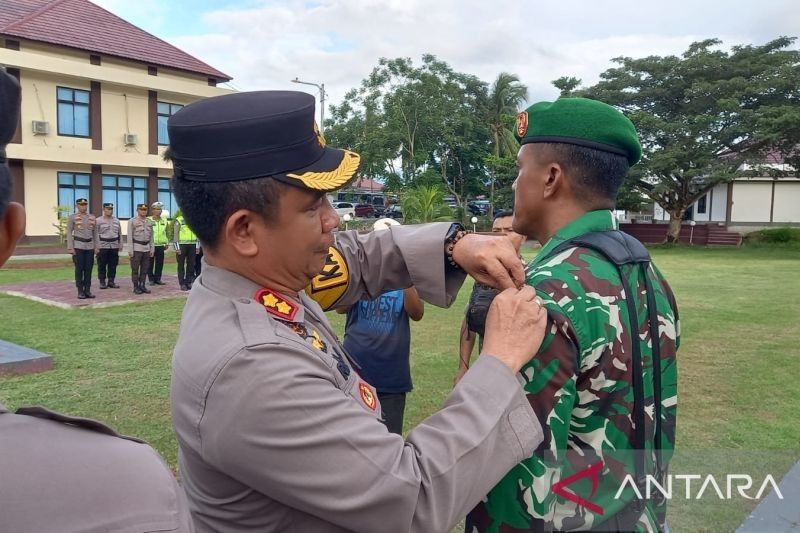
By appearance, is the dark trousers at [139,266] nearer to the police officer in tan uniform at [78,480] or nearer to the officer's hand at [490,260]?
the officer's hand at [490,260]

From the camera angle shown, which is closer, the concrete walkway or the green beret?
the green beret

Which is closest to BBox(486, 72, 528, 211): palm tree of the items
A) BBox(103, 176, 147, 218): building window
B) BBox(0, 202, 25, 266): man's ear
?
BBox(103, 176, 147, 218): building window

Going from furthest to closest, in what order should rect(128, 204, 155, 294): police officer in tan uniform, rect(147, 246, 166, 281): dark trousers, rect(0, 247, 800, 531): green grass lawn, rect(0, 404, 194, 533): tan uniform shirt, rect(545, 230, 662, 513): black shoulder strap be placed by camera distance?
1. rect(147, 246, 166, 281): dark trousers
2. rect(128, 204, 155, 294): police officer in tan uniform
3. rect(0, 247, 800, 531): green grass lawn
4. rect(545, 230, 662, 513): black shoulder strap
5. rect(0, 404, 194, 533): tan uniform shirt

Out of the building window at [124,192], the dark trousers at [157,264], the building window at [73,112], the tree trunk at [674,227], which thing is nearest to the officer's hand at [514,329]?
the dark trousers at [157,264]

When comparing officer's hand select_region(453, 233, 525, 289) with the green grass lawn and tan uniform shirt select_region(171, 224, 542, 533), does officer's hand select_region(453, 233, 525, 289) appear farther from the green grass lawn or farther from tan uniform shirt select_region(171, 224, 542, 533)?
the green grass lawn

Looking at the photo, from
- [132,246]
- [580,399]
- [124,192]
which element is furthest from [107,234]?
[124,192]

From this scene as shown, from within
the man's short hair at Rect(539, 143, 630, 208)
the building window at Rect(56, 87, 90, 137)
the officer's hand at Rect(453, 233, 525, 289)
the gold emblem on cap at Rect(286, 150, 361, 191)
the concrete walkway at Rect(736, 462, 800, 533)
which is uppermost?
the building window at Rect(56, 87, 90, 137)

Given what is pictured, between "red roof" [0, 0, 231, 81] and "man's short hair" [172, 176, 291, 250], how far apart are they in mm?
24876

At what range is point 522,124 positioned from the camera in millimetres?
1945

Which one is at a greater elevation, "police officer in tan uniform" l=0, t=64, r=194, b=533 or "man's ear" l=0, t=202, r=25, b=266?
"man's ear" l=0, t=202, r=25, b=266

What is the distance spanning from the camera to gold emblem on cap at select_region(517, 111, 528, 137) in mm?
1907

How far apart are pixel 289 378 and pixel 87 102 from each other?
26.3 metres

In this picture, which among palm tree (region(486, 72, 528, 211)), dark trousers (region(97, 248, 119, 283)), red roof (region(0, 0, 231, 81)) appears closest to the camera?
dark trousers (region(97, 248, 119, 283))

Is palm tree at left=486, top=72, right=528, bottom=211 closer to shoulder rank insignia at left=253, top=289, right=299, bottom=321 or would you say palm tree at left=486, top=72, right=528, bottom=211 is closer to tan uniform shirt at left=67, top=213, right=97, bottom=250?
tan uniform shirt at left=67, top=213, right=97, bottom=250
